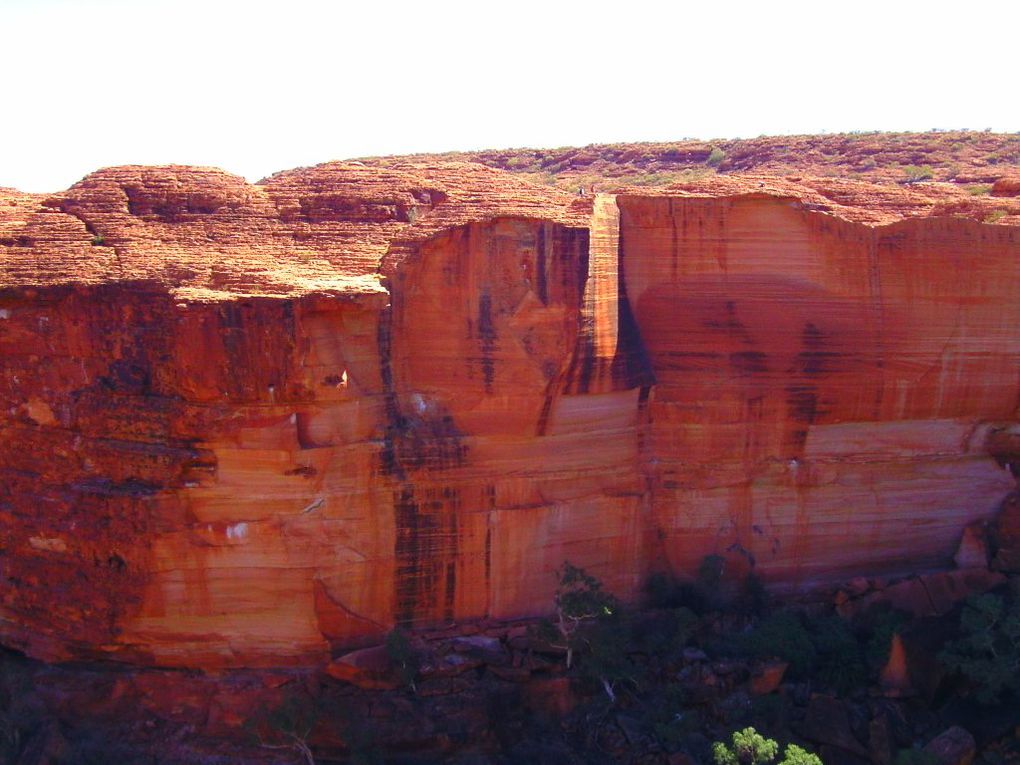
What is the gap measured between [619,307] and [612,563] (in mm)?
4587

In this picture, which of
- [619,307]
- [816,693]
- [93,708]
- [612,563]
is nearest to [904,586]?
[816,693]

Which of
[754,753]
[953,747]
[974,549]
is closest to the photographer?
[754,753]

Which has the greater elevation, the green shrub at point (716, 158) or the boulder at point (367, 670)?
the green shrub at point (716, 158)

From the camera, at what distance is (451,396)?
15.7m

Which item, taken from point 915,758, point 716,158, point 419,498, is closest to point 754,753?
point 915,758

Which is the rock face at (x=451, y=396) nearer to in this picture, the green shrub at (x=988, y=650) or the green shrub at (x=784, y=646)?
the green shrub at (x=784, y=646)

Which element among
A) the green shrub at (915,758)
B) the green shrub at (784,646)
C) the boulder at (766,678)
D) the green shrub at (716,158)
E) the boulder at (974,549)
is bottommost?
the green shrub at (915,758)

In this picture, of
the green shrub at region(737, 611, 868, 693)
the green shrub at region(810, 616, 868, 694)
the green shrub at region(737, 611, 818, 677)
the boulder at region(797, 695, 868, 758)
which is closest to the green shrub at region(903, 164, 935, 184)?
the green shrub at region(810, 616, 868, 694)

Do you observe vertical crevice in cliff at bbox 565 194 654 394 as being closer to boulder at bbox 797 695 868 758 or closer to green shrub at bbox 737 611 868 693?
green shrub at bbox 737 611 868 693

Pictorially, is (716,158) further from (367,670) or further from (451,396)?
(367,670)

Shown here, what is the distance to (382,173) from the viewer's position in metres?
16.8

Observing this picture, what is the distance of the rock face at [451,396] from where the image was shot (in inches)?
584

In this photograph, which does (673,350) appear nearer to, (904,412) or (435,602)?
(904,412)

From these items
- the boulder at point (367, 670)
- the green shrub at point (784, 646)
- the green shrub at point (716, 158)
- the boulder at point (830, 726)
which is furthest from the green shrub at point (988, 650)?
the green shrub at point (716, 158)
